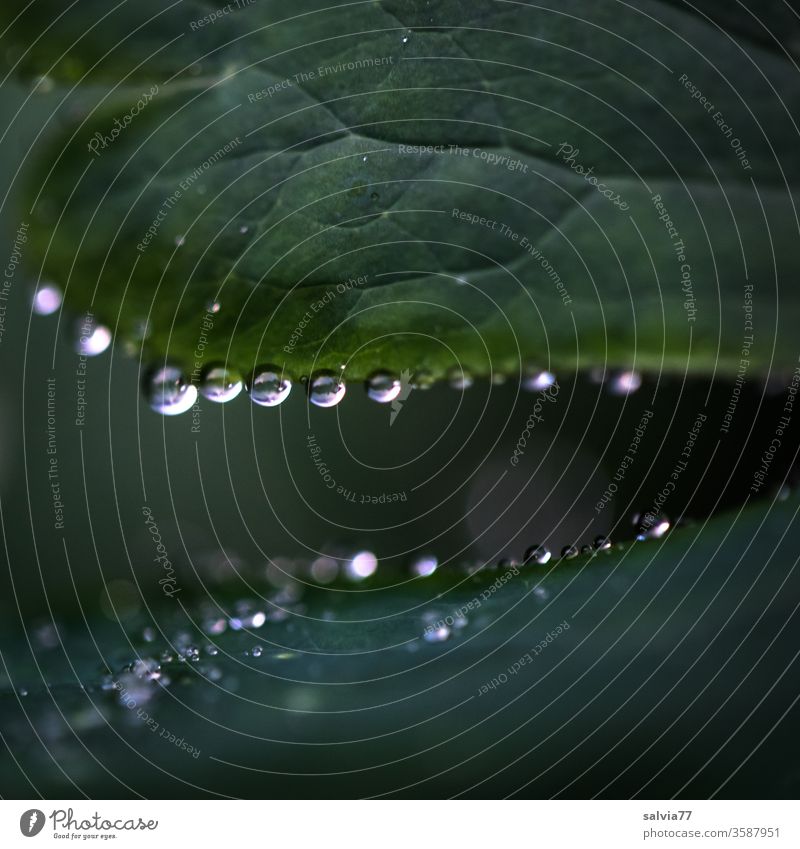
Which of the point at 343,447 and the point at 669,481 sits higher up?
the point at 343,447

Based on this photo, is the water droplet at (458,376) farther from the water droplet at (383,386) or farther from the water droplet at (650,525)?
the water droplet at (650,525)

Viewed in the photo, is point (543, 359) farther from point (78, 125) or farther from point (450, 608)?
point (78, 125)

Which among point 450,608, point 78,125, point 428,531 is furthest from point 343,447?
point 78,125

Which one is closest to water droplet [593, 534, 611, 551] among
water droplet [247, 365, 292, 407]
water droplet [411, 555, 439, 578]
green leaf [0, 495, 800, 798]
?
green leaf [0, 495, 800, 798]

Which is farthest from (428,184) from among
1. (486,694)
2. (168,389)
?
(486,694)
